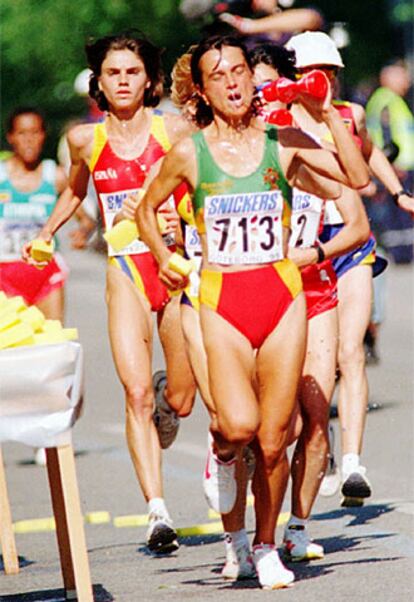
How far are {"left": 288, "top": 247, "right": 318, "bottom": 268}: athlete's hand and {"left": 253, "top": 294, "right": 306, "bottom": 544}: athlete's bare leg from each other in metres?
0.66

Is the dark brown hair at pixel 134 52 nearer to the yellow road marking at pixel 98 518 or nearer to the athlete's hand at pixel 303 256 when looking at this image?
the athlete's hand at pixel 303 256

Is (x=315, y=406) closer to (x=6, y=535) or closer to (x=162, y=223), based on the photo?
(x=162, y=223)

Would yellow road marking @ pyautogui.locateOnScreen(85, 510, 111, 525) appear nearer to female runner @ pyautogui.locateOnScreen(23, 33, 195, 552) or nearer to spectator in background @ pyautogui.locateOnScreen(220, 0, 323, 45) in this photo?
female runner @ pyautogui.locateOnScreen(23, 33, 195, 552)

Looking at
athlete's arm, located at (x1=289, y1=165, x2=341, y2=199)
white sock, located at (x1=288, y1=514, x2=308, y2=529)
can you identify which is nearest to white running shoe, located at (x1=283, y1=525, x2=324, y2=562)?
white sock, located at (x1=288, y1=514, x2=308, y2=529)

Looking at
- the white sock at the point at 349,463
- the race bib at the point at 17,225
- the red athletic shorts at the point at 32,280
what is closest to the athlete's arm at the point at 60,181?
the race bib at the point at 17,225

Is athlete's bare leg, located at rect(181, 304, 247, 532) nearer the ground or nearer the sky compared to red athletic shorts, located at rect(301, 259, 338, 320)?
nearer the ground

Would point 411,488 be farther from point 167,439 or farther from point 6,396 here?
point 6,396

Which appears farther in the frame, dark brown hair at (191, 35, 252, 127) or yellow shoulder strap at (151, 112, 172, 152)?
yellow shoulder strap at (151, 112, 172, 152)

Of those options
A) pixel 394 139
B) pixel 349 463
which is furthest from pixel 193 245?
pixel 394 139

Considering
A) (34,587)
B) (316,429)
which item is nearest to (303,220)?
(316,429)

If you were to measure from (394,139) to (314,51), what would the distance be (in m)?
13.0

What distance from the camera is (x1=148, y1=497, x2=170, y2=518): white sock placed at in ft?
30.3

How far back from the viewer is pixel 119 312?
9789 mm

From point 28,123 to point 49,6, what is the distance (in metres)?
15.8
